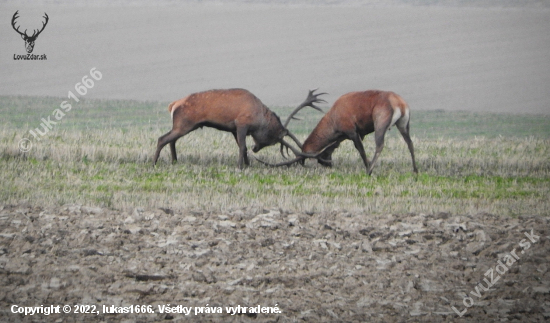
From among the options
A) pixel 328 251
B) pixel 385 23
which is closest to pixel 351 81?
pixel 385 23

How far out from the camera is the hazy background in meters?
36.9

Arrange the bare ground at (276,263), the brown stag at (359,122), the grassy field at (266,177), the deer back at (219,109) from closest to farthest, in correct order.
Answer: the bare ground at (276,263) < the grassy field at (266,177) < the brown stag at (359,122) < the deer back at (219,109)

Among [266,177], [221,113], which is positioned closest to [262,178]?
[266,177]

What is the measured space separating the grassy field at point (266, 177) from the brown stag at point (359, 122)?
38 cm

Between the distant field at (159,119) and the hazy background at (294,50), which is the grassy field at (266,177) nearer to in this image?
the distant field at (159,119)

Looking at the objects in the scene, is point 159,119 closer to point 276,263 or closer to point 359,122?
point 359,122

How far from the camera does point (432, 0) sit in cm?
5100

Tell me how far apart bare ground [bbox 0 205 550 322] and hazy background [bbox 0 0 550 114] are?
25.2 meters

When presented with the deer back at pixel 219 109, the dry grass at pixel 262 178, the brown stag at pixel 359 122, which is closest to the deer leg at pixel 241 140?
the deer back at pixel 219 109

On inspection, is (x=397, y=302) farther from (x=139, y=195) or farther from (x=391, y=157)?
(x=391, y=157)

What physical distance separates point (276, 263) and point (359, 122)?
20.1 feet

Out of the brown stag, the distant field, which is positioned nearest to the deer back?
the brown stag

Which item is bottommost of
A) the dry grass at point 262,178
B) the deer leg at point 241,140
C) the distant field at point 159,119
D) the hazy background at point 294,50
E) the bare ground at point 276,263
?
the bare ground at point 276,263

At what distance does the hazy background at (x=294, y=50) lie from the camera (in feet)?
121
